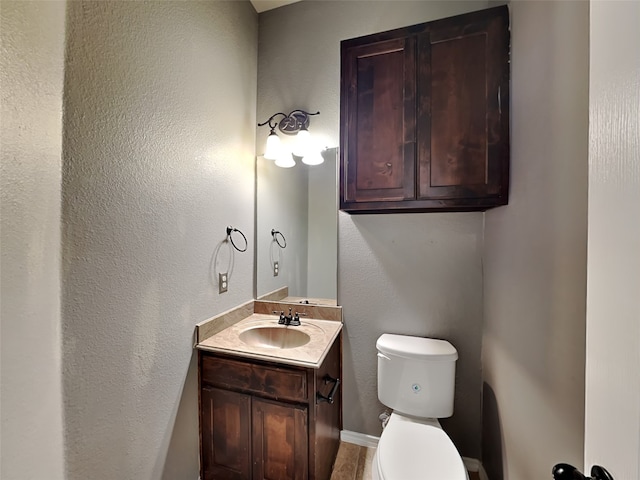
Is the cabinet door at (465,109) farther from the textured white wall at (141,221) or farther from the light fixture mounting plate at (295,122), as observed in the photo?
the textured white wall at (141,221)

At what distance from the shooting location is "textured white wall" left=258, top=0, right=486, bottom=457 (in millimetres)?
1604

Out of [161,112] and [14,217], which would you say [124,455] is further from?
[161,112]

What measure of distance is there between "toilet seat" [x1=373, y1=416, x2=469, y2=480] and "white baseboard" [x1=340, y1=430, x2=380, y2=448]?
0.51 m

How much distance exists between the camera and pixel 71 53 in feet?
2.82

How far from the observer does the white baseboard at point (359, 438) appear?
1.74 m

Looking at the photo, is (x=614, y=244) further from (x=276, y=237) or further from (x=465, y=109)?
(x=276, y=237)

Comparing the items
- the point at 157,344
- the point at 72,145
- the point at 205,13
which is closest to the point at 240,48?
the point at 205,13

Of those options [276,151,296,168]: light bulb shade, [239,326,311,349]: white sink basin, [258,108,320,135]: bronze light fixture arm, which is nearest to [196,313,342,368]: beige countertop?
[239,326,311,349]: white sink basin

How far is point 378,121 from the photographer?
1.42 metres

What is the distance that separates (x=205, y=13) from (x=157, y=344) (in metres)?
1.74

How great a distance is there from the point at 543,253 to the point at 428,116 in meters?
0.82

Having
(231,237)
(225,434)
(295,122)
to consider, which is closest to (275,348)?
(225,434)

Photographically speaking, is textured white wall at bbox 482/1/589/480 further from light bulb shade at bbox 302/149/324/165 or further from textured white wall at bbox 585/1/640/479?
light bulb shade at bbox 302/149/324/165

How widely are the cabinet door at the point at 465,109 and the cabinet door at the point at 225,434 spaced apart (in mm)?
1464
